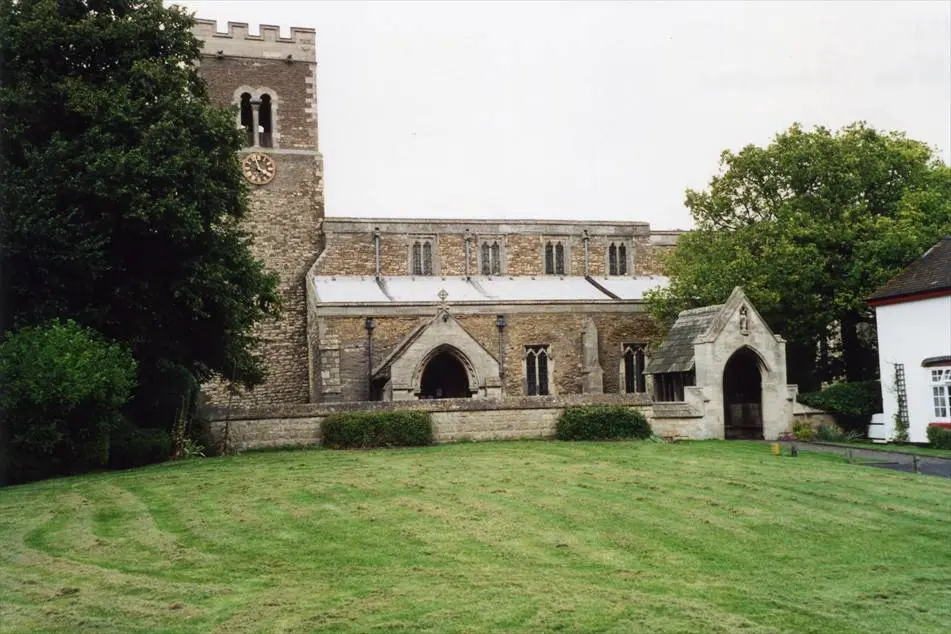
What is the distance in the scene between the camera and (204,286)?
24141mm

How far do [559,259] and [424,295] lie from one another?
27.9 feet

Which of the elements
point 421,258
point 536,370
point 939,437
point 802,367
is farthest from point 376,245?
point 939,437

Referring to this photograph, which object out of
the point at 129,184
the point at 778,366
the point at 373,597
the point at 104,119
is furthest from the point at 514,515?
the point at 778,366

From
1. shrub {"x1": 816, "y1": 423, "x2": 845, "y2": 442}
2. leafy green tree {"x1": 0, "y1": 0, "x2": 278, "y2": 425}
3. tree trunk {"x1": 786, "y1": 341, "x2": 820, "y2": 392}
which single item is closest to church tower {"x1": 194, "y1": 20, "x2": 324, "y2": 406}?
leafy green tree {"x1": 0, "y1": 0, "x2": 278, "y2": 425}

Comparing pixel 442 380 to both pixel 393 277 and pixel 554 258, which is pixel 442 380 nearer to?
pixel 393 277

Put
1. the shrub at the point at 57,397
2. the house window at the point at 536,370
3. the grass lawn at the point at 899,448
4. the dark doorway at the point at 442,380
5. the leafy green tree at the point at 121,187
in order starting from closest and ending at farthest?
the shrub at the point at 57,397, the leafy green tree at the point at 121,187, the grass lawn at the point at 899,448, the dark doorway at the point at 442,380, the house window at the point at 536,370

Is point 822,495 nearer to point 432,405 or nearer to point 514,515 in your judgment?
point 514,515

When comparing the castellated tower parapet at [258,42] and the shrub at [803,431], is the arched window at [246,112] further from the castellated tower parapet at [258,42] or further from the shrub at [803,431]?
the shrub at [803,431]

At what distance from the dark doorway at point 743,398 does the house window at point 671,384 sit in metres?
1.57

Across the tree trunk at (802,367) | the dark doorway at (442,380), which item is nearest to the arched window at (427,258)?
the dark doorway at (442,380)

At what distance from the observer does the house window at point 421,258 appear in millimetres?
44875

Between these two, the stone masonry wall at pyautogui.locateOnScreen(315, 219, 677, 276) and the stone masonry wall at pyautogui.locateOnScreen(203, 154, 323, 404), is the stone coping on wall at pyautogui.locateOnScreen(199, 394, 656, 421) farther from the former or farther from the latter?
the stone masonry wall at pyautogui.locateOnScreen(315, 219, 677, 276)

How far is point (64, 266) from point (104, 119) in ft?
11.8

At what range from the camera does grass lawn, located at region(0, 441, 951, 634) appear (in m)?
10.2
